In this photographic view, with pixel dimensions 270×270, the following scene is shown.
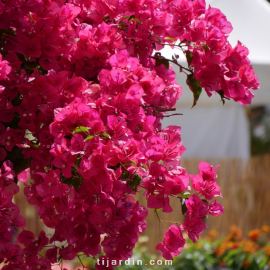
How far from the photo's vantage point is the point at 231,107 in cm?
410

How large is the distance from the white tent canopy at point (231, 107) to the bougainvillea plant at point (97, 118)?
1891mm

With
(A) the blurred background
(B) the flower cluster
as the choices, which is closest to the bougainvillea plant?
(B) the flower cluster

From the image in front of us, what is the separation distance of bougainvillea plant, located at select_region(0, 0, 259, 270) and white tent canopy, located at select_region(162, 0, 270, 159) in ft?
6.21

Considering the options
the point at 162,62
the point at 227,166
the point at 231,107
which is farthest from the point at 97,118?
the point at 227,166

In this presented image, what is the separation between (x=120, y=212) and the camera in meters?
0.69

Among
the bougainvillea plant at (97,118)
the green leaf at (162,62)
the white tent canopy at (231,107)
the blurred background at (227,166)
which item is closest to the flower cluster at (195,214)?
the bougainvillea plant at (97,118)

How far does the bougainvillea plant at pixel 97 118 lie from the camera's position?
2.09 ft

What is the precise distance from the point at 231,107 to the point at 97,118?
11.8ft

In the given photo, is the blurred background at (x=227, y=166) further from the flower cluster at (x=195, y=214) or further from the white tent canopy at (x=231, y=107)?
the flower cluster at (x=195, y=214)

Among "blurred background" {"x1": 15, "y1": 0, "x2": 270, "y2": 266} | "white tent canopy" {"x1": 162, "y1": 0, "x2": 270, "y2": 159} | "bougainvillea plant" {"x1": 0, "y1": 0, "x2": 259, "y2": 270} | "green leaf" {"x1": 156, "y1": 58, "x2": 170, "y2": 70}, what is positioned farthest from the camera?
"blurred background" {"x1": 15, "y1": 0, "x2": 270, "y2": 266}

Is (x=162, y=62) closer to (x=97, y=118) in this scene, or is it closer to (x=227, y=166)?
(x=97, y=118)

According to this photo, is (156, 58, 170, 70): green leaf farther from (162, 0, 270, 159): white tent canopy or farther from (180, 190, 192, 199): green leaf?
(162, 0, 270, 159): white tent canopy

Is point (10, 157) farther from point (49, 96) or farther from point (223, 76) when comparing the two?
point (223, 76)

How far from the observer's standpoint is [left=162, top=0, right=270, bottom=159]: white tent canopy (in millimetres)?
3138
